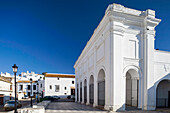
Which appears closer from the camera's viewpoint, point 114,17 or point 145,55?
point 114,17

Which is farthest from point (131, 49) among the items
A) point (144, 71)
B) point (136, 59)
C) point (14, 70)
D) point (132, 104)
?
point (14, 70)

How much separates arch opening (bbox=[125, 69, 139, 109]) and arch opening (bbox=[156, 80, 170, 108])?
9.46ft

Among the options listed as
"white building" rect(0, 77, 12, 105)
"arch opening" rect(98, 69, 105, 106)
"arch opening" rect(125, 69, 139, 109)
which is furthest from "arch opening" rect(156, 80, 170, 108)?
"white building" rect(0, 77, 12, 105)

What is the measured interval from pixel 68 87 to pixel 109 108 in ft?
108

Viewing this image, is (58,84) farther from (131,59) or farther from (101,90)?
(131,59)

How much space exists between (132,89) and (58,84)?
31896 mm

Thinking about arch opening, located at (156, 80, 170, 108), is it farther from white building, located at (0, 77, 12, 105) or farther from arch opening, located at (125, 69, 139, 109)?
white building, located at (0, 77, 12, 105)

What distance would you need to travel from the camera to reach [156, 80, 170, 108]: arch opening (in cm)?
1353

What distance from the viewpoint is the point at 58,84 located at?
136ft

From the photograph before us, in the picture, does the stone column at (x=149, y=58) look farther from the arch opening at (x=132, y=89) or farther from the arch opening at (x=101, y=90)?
the arch opening at (x=101, y=90)

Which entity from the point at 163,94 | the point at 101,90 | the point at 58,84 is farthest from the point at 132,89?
the point at 58,84

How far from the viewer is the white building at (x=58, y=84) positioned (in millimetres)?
40750

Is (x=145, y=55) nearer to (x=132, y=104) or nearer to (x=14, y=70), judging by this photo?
(x=132, y=104)

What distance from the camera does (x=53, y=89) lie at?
4094 centimetres
